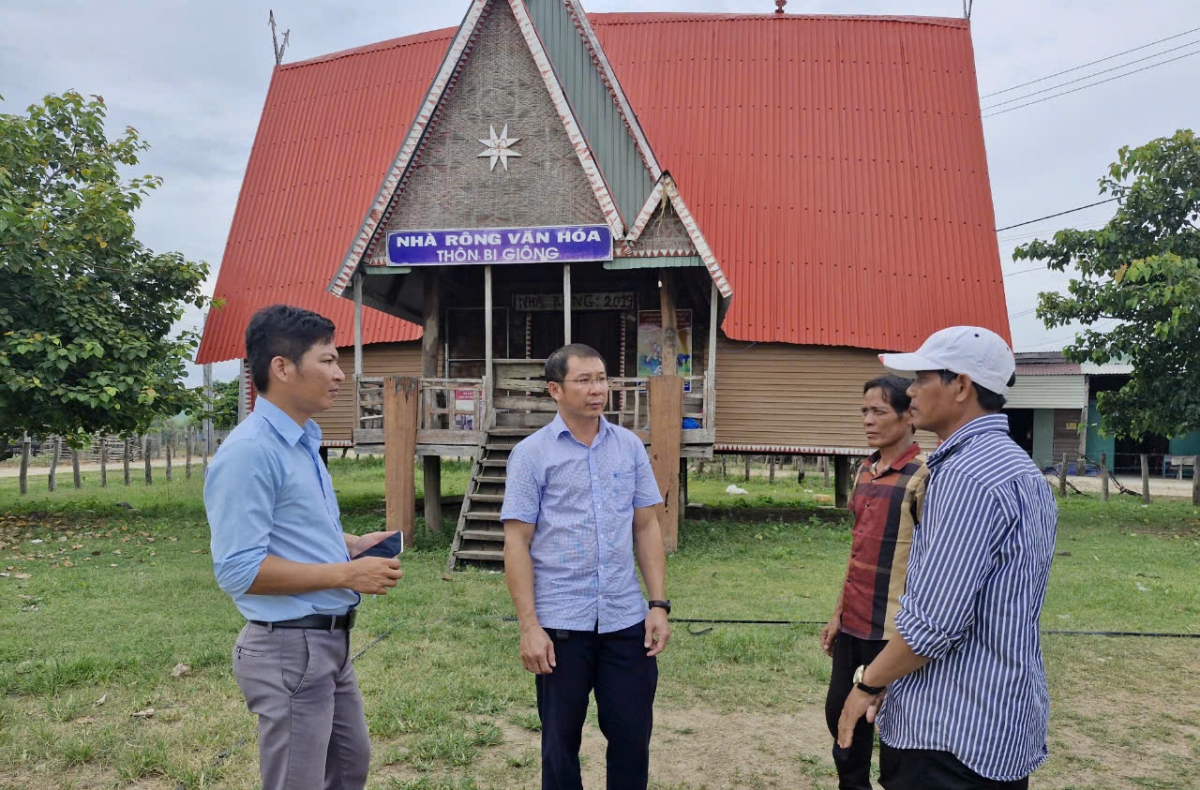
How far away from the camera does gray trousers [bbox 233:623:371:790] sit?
2.56 m

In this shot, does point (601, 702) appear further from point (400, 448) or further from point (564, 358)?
point (400, 448)

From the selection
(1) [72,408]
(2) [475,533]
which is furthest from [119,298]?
(2) [475,533]

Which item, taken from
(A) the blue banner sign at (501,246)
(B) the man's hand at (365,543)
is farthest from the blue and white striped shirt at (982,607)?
(A) the blue banner sign at (501,246)

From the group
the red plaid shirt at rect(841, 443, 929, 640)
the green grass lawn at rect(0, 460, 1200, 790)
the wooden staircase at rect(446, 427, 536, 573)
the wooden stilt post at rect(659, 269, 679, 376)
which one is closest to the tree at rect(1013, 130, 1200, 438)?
the green grass lawn at rect(0, 460, 1200, 790)

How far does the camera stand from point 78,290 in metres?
13.6

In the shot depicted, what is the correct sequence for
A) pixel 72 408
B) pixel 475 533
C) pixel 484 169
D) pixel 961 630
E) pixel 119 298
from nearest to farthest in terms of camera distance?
pixel 961 630, pixel 475 533, pixel 484 169, pixel 72 408, pixel 119 298

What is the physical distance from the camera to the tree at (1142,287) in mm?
13867

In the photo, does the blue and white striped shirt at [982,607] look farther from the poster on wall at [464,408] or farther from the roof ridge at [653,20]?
the roof ridge at [653,20]

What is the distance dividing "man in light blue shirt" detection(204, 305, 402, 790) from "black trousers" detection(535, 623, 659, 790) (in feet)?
2.49

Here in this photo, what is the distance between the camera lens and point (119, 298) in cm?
1455

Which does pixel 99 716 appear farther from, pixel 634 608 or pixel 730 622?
pixel 730 622

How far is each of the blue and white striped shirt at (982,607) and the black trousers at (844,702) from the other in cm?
116

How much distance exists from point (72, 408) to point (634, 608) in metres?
13.4

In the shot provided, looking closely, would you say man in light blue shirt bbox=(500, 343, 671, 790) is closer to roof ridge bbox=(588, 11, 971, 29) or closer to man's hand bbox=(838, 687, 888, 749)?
man's hand bbox=(838, 687, 888, 749)
